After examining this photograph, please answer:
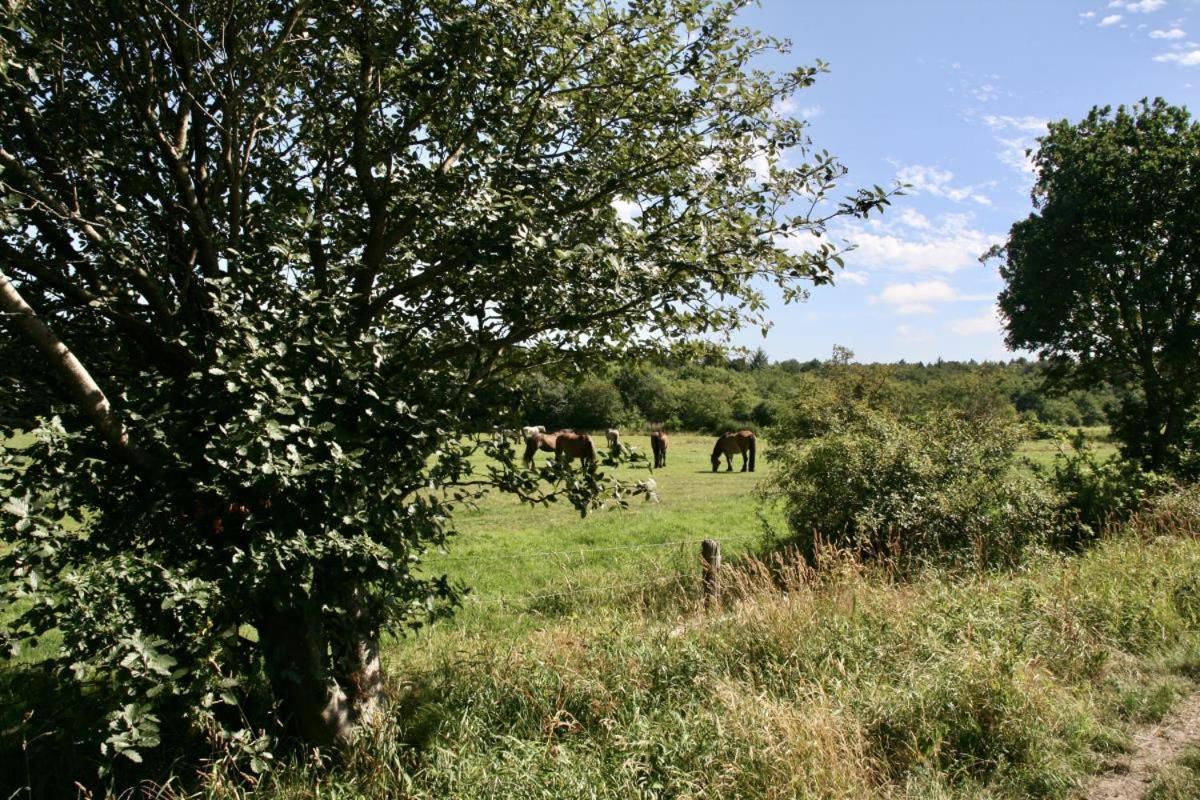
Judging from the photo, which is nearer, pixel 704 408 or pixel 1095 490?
pixel 1095 490

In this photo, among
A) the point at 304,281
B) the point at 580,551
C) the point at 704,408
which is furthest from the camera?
the point at 704,408

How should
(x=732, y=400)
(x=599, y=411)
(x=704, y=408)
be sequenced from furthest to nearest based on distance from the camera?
1. (x=732, y=400)
2. (x=704, y=408)
3. (x=599, y=411)

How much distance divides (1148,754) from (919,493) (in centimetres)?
620

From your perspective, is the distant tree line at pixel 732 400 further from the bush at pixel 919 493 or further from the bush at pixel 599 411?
the bush at pixel 919 493

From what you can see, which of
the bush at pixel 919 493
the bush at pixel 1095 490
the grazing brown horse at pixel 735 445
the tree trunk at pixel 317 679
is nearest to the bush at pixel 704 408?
the grazing brown horse at pixel 735 445

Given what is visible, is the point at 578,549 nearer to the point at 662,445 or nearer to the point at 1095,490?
the point at 1095,490

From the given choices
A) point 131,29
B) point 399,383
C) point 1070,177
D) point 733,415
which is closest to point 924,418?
point 1070,177

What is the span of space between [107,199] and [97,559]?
1.87m

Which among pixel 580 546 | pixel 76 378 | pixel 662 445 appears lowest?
pixel 580 546

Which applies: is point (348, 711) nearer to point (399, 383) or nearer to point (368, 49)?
point (399, 383)

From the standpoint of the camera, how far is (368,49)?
4348 millimetres

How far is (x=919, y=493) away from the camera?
1052cm

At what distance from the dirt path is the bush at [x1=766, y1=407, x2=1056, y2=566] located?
4482 mm

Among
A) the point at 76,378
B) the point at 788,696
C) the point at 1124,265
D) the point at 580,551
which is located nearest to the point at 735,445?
the point at 1124,265
